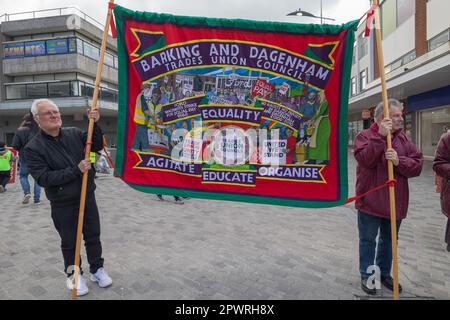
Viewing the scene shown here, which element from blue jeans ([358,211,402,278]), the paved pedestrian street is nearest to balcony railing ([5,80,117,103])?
the paved pedestrian street

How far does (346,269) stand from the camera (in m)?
3.60

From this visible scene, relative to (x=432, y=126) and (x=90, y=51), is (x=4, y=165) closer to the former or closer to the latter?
(x=432, y=126)

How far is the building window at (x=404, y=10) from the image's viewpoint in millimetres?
17344

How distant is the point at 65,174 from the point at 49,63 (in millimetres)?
25349

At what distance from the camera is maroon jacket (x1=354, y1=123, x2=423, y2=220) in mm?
2814

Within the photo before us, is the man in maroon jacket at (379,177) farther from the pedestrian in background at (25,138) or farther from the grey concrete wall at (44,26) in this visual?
the grey concrete wall at (44,26)

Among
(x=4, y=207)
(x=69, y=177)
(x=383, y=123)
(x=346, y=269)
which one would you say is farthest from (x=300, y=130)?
(x=4, y=207)

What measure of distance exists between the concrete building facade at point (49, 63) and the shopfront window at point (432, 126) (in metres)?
20.9

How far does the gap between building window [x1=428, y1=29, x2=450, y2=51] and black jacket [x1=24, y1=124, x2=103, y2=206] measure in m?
17.2

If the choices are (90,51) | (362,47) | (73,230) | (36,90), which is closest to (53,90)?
(36,90)

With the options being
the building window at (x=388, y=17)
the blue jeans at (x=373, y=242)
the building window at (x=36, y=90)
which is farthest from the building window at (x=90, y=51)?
the blue jeans at (x=373, y=242)

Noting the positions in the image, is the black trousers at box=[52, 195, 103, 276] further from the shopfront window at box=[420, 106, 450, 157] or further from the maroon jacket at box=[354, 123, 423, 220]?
the shopfront window at box=[420, 106, 450, 157]

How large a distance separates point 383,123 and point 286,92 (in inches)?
34.8

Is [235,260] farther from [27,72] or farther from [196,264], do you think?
[27,72]
